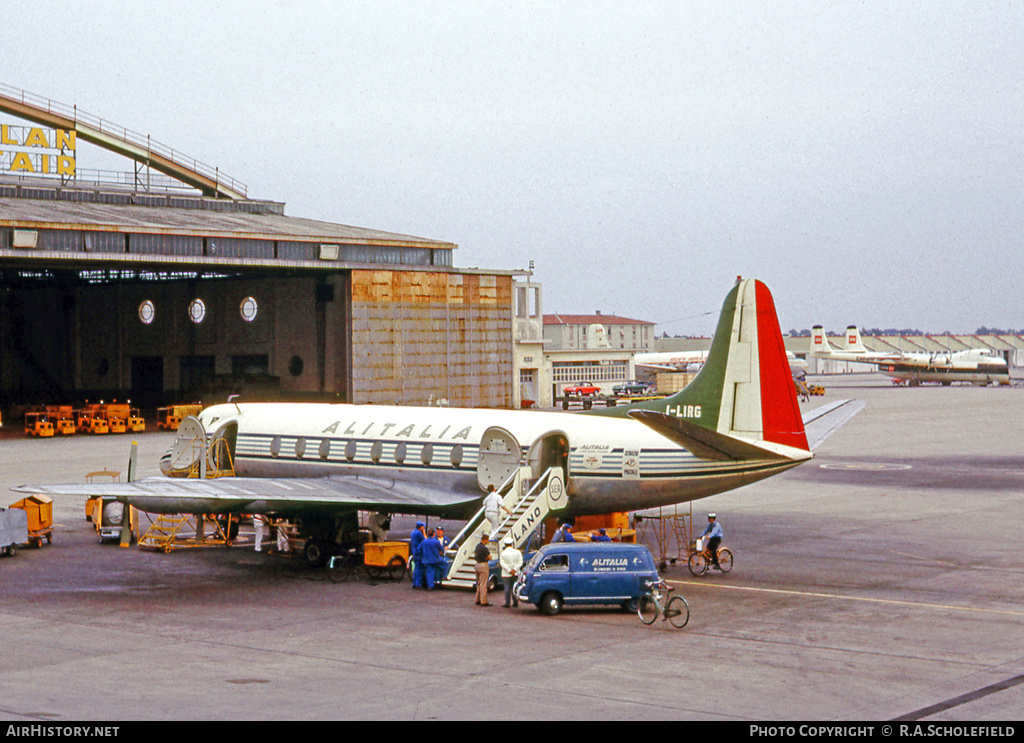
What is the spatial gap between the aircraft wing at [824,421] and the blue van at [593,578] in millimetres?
21035

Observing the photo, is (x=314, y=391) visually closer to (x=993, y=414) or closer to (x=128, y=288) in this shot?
(x=128, y=288)

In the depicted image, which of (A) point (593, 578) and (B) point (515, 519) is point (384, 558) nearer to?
(B) point (515, 519)

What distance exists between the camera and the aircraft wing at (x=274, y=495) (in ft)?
101

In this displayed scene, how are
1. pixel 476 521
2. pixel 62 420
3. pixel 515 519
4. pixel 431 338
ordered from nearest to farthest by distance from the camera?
pixel 515 519, pixel 476 521, pixel 62 420, pixel 431 338

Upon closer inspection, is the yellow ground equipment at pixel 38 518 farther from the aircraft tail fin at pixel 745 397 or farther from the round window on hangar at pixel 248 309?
the round window on hangar at pixel 248 309

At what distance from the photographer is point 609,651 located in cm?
2322

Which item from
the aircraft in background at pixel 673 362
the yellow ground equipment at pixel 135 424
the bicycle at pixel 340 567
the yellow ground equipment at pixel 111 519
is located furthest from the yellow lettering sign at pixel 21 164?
the aircraft in background at pixel 673 362

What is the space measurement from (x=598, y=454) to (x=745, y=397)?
4.53m

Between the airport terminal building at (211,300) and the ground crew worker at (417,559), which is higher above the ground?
the airport terminal building at (211,300)

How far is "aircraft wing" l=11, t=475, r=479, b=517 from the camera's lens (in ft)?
101

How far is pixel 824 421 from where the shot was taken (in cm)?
5791

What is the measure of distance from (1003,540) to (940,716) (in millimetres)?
21985

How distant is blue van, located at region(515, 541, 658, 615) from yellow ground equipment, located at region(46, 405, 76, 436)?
60.9m

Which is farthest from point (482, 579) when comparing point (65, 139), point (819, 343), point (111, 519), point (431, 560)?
point (819, 343)
